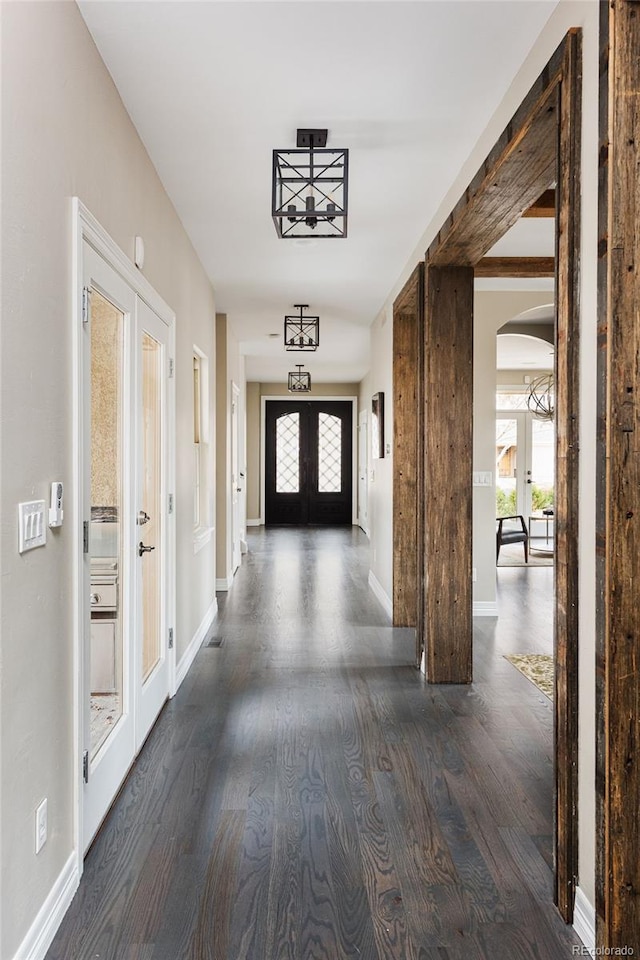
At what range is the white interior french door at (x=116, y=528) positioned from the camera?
2.08 metres

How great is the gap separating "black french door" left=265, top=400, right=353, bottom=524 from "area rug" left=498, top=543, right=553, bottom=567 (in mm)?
3729

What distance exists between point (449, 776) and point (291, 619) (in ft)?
8.83

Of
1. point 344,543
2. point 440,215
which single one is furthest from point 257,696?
point 344,543

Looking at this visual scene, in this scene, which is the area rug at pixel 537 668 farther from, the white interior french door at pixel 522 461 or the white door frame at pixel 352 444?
the white door frame at pixel 352 444

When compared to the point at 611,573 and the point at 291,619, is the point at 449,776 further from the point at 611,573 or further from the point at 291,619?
the point at 291,619

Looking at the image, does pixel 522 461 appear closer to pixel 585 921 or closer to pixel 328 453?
pixel 328 453

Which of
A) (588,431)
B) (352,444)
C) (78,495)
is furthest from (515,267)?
(352,444)

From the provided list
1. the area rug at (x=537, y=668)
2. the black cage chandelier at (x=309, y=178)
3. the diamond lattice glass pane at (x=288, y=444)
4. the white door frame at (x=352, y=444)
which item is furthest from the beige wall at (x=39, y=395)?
the diamond lattice glass pane at (x=288, y=444)

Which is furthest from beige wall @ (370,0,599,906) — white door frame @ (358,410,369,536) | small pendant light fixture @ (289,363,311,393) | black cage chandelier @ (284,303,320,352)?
white door frame @ (358,410,369,536)

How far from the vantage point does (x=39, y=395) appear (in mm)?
1650

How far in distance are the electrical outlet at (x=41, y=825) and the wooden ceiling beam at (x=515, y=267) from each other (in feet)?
13.9

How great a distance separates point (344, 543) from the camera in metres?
9.66

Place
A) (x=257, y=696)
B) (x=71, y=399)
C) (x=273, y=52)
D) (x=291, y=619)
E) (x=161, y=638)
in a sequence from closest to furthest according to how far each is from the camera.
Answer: (x=71, y=399), (x=273, y=52), (x=161, y=638), (x=257, y=696), (x=291, y=619)

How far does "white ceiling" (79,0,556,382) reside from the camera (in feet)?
6.48
